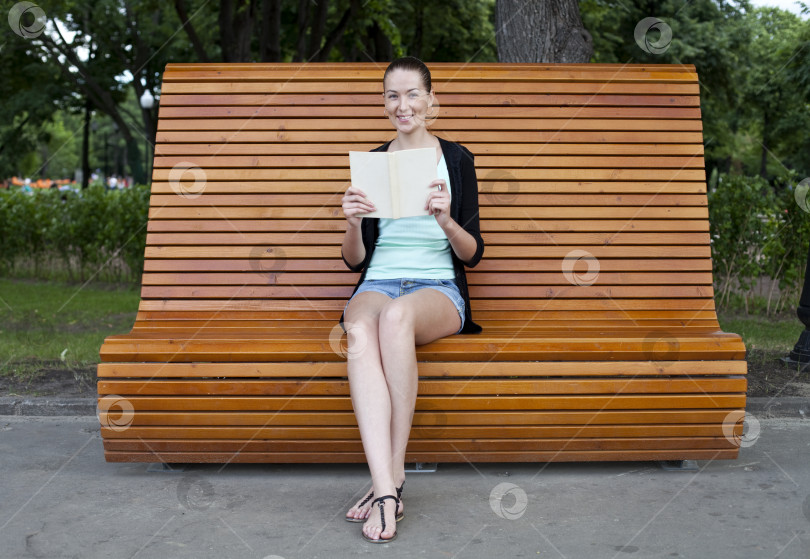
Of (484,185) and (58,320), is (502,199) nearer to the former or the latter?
(484,185)

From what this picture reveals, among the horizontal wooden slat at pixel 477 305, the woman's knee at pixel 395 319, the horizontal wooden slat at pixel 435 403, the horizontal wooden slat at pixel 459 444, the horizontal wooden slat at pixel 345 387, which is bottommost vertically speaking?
the horizontal wooden slat at pixel 459 444

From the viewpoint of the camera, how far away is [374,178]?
3.59 metres

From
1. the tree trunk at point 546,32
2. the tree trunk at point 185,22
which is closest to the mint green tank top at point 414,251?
the tree trunk at point 546,32

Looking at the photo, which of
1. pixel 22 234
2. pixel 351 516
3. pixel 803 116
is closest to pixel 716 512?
pixel 351 516

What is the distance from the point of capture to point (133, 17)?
69.8 feet

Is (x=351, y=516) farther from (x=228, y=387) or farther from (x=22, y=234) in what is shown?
(x=22, y=234)

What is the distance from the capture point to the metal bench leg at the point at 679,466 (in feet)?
13.5

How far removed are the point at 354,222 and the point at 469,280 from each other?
99 centimetres

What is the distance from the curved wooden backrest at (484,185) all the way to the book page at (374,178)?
101 cm

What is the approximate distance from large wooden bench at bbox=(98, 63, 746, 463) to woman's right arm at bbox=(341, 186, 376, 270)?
37cm

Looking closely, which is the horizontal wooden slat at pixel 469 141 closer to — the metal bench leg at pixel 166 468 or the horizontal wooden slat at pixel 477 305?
the horizontal wooden slat at pixel 477 305

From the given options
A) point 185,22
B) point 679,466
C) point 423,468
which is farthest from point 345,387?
point 185,22

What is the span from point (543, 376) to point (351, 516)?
0.99 metres

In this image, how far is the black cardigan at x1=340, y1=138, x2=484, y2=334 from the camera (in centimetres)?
402
